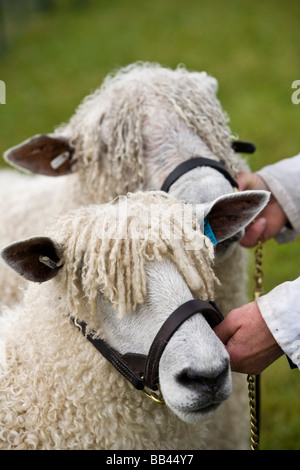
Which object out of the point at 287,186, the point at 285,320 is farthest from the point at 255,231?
the point at 285,320

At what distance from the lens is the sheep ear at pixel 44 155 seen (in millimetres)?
3363

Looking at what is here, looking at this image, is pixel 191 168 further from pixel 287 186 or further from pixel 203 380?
pixel 203 380

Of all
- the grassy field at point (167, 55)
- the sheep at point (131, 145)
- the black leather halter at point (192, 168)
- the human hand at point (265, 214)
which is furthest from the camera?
the grassy field at point (167, 55)

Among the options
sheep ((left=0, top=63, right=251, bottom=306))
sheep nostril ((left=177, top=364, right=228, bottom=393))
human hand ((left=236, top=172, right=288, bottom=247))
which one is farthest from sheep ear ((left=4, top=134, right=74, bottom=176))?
sheep nostril ((left=177, top=364, right=228, bottom=393))

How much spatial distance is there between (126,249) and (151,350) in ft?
1.15

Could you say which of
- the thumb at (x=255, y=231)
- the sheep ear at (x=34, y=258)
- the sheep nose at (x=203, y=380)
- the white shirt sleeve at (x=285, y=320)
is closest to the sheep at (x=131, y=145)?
the thumb at (x=255, y=231)

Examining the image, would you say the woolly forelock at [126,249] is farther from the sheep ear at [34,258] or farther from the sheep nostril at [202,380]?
the sheep nostril at [202,380]

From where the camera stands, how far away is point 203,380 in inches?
74.8

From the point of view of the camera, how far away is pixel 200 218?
2.26m

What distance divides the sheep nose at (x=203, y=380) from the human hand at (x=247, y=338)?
286 mm

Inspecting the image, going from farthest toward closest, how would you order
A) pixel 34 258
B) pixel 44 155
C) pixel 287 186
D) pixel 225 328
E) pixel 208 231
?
pixel 44 155
pixel 287 186
pixel 208 231
pixel 225 328
pixel 34 258

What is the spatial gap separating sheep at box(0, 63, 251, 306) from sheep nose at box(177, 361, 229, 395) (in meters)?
1.03

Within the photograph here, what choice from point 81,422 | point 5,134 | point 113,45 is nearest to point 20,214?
point 81,422

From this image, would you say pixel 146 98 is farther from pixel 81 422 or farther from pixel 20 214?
pixel 81 422
